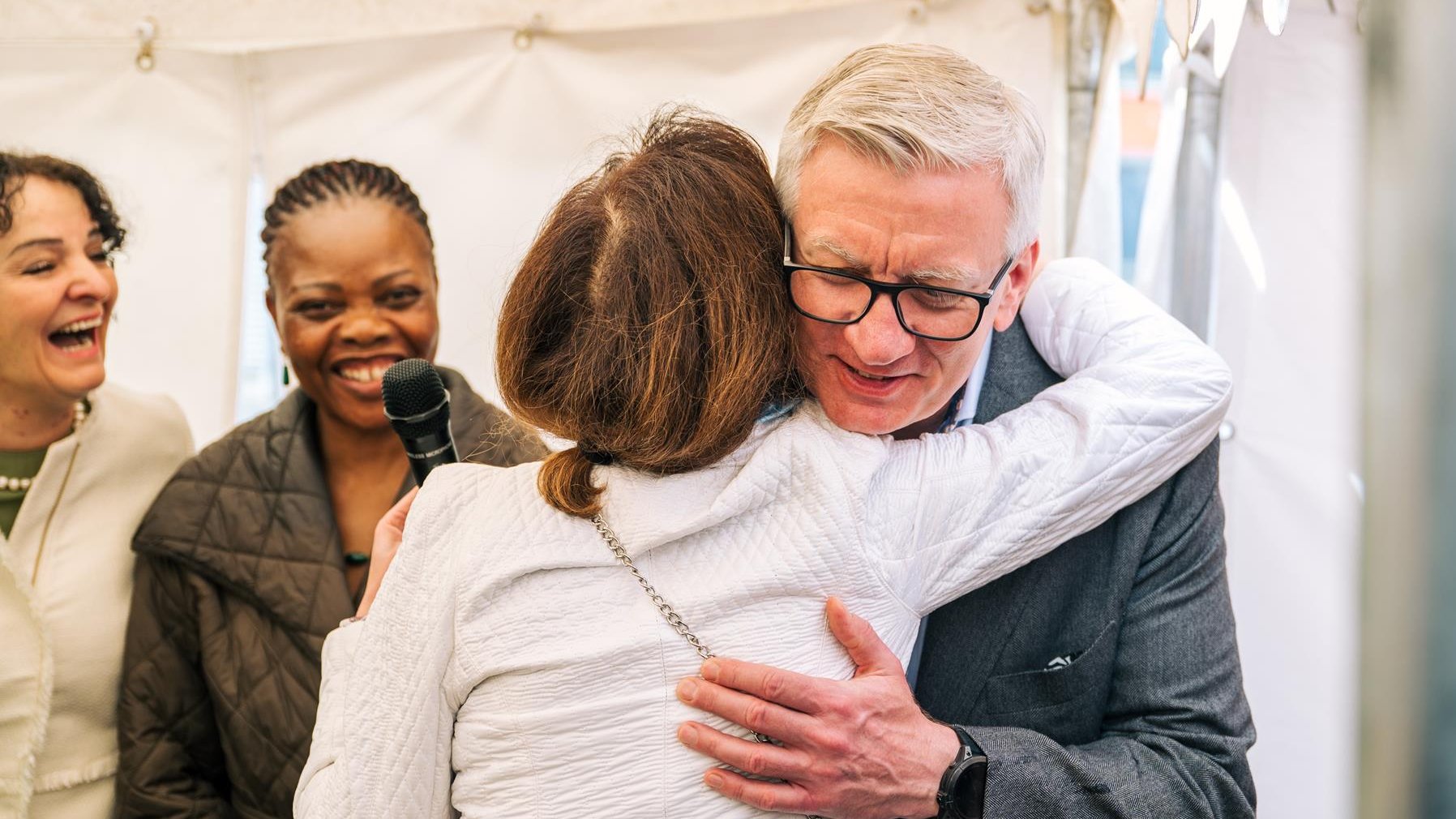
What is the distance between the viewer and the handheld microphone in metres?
1.61

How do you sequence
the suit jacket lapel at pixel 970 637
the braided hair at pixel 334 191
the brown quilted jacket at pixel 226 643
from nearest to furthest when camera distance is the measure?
the suit jacket lapel at pixel 970 637 → the brown quilted jacket at pixel 226 643 → the braided hair at pixel 334 191

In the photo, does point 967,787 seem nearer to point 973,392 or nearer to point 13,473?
point 973,392

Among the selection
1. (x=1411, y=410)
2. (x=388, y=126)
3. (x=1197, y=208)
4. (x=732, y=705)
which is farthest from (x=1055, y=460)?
(x=388, y=126)

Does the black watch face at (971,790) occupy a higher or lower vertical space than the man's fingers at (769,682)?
lower

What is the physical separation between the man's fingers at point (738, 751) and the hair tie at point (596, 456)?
13.5 inches

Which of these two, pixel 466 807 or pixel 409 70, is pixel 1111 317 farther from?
pixel 409 70

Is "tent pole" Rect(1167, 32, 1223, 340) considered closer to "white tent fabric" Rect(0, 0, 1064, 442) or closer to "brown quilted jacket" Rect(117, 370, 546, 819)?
"white tent fabric" Rect(0, 0, 1064, 442)

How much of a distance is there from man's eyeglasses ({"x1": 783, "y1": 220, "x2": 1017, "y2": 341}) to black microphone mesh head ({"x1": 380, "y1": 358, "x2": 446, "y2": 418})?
513mm

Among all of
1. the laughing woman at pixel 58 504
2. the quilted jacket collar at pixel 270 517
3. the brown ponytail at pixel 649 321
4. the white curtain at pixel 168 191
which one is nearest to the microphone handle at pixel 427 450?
the brown ponytail at pixel 649 321

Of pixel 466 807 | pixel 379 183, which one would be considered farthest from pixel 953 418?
pixel 379 183

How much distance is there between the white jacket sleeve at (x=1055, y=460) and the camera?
55.7 inches

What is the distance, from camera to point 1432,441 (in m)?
0.38

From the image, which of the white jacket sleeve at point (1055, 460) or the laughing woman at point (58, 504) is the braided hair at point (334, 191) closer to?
the laughing woman at point (58, 504)

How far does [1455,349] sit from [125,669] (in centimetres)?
241
